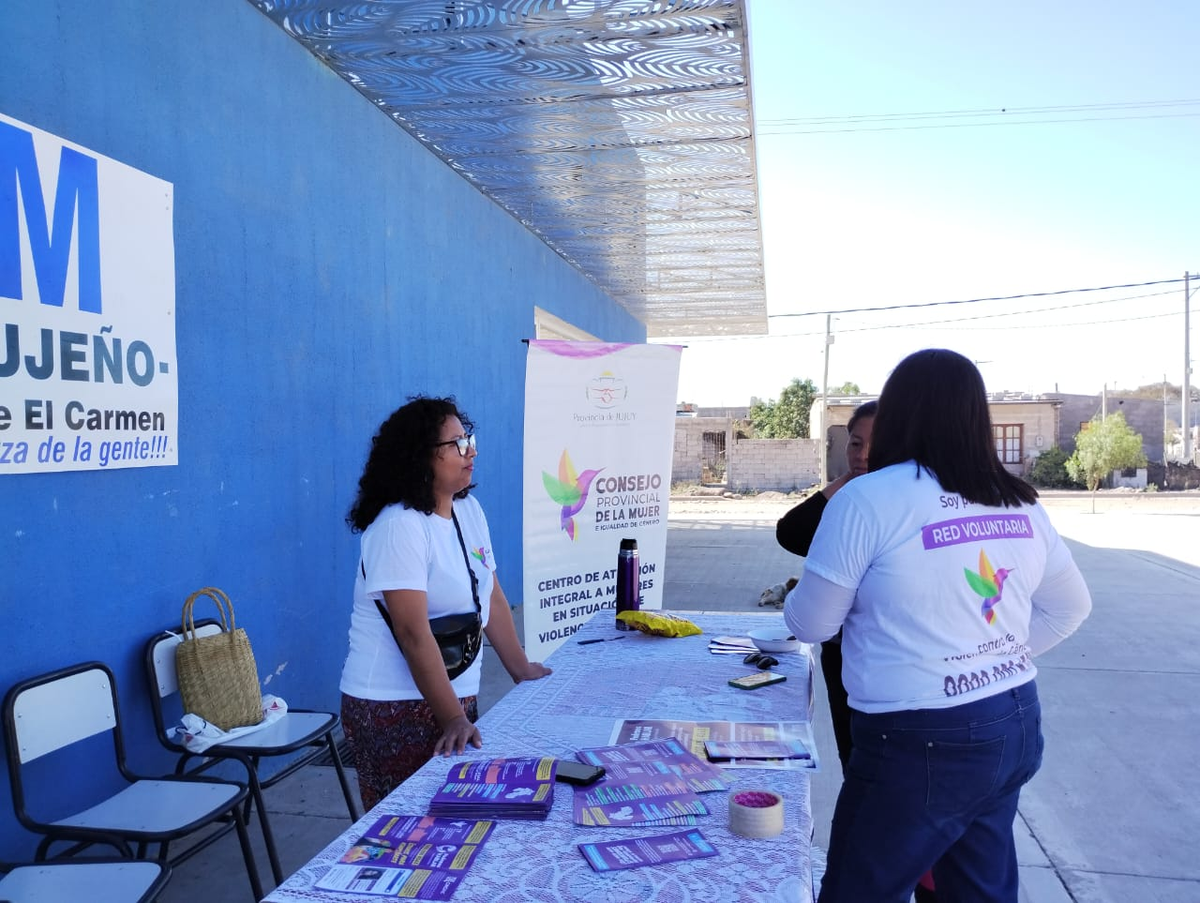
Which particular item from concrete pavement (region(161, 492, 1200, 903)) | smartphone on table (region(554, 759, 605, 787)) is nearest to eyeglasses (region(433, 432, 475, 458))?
smartphone on table (region(554, 759, 605, 787))

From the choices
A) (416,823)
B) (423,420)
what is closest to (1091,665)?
(423,420)

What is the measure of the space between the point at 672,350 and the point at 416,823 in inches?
158

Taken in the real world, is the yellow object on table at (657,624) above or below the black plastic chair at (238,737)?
above

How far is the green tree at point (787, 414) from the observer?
124 feet

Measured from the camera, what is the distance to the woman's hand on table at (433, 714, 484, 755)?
1.92 metres

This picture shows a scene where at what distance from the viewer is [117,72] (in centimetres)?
293

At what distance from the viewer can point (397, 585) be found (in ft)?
7.30

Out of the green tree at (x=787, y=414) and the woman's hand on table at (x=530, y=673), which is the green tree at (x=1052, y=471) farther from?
the woman's hand on table at (x=530, y=673)

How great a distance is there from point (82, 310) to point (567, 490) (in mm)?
2782

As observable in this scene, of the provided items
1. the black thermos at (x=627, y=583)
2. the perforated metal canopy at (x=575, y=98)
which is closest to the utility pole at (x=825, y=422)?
the perforated metal canopy at (x=575, y=98)

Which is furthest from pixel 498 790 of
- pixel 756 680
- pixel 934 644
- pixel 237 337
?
pixel 237 337

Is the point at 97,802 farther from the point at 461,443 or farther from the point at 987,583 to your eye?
the point at 987,583

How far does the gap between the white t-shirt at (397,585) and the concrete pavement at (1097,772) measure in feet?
3.95

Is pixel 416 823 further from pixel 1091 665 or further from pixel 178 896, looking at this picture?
pixel 1091 665
